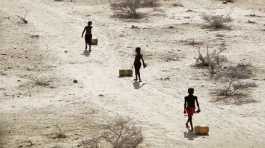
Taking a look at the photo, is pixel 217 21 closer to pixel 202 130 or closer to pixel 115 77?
pixel 115 77

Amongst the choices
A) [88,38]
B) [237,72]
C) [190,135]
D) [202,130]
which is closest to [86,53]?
[88,38]

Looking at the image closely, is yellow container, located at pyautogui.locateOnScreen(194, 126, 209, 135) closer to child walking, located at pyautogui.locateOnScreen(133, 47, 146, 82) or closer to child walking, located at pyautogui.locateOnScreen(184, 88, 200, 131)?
child walking, located at pyautogui.locateOnScreen(184, 88, 200, 131)

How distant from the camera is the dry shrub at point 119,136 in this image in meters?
13.0

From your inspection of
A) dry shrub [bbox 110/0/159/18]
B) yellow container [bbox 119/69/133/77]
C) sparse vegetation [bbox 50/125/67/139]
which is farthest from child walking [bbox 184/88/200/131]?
dry shrub [bbox 110/0/159/18]

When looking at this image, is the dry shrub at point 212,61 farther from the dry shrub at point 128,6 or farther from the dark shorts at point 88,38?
the dry shrub at point 128,6

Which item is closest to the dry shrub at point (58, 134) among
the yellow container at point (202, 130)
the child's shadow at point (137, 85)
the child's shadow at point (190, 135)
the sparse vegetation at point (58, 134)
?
the sparse vegetation at point (58, 134)

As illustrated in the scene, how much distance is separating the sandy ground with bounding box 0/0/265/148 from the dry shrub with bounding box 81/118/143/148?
323 millimetres

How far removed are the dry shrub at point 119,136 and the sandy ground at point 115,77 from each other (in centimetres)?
32

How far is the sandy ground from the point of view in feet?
48.0

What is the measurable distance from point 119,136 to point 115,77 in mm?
7048

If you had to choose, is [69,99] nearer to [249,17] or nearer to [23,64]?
[23,64]

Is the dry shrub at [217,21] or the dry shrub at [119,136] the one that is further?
the dry shrub at [217,21]

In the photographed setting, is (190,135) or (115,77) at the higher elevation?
(115,77)

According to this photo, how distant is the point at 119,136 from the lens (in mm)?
12961
